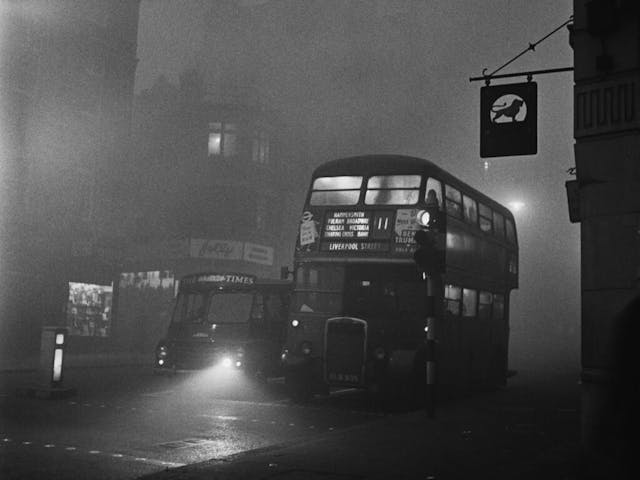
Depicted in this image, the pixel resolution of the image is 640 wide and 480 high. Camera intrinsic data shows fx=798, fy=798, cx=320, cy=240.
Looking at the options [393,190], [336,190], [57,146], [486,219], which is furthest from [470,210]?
[57,146]

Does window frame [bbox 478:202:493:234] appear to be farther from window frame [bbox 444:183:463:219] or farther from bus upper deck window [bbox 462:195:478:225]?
window frame [bbox 444:183:463:219]

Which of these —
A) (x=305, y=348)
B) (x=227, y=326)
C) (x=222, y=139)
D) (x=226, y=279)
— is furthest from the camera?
(x=222, y=139)

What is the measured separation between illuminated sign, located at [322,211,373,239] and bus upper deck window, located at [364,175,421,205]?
1.14 ft

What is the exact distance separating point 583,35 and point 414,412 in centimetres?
860

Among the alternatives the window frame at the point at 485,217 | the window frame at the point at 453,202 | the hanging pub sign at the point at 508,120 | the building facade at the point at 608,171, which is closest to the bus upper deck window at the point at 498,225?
the window frame at the point at 485,217

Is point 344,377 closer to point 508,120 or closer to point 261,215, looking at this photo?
point 508,120

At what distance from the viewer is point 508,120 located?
11.5 meters

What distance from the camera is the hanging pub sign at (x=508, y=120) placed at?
36.9 ft

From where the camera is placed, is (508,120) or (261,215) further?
(261,215)

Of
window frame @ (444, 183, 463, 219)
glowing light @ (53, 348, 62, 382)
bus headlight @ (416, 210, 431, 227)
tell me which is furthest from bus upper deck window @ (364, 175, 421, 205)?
glowing light @ (53, 348, 62, 382)

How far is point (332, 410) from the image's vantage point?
15180 millimetres

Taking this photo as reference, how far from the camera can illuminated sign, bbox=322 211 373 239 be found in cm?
1569

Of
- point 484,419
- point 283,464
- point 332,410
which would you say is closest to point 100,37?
point 332,410

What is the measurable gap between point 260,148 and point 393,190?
32.3 metres
